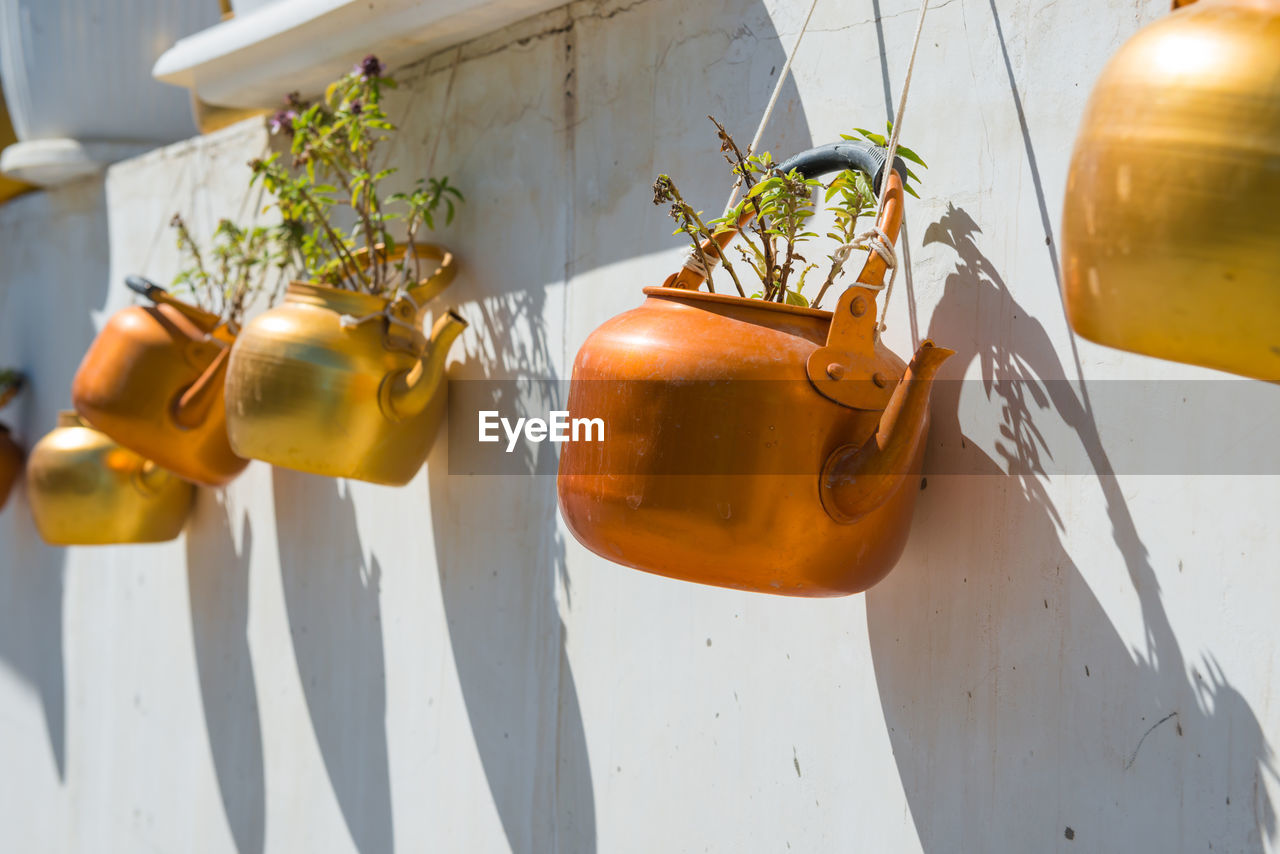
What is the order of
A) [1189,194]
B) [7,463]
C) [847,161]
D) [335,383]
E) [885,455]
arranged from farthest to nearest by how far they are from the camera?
[7,463], [335,383], [847,161], [885,455], [1189,194]

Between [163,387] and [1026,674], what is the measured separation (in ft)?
3.52

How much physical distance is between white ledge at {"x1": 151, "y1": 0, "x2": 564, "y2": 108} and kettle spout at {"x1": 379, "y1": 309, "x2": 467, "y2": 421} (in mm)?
330

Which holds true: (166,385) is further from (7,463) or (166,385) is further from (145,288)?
(7,463)

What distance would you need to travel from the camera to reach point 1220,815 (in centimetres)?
74

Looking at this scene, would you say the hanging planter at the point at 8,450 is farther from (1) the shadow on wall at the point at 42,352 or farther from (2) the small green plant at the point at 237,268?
(2) the small green plant at the point at 237,268

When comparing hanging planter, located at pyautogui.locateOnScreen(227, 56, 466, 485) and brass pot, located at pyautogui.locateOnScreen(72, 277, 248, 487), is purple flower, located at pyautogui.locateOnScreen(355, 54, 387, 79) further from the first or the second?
brass pot, located at pyautogui.locateOnScreen(72, 277, 248, 487)

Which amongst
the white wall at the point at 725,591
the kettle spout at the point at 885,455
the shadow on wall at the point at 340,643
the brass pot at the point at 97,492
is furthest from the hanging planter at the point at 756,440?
the brass pot at the point at 97,492

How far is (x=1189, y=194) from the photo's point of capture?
536 millimetres

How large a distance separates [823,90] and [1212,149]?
53 centimetres

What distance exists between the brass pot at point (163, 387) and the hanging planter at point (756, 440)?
81 cm

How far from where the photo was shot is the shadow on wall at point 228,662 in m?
1.72

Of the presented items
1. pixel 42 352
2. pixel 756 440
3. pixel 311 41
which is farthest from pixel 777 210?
pixel 42 352

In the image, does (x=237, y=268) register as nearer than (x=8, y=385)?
Yes

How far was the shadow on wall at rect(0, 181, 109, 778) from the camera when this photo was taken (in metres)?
2.21
